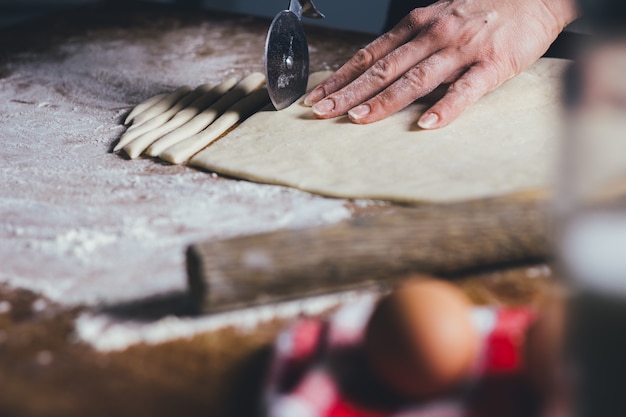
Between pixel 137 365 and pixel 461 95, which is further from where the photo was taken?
pixel 461 95

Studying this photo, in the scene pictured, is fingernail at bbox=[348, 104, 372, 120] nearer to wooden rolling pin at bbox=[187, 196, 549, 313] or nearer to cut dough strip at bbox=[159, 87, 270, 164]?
cut dough strip at bbox=[159, 87, 270, 164]

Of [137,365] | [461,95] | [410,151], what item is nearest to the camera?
[137,365]

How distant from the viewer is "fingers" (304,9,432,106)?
188 cm

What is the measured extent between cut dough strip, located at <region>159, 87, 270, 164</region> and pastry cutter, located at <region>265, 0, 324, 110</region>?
0.11 metres

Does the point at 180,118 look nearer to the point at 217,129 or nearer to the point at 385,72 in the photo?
the point at 217,129

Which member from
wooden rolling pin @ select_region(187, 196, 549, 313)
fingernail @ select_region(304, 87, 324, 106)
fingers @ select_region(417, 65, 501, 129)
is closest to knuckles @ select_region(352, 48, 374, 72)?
fingernail @ select_region(304, 87, 324, 106)

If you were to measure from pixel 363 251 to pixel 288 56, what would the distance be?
3.23ft

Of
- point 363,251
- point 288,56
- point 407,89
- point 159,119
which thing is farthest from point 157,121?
point 363,251

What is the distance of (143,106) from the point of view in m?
2.00

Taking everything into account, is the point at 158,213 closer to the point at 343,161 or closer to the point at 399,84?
the point at 343,161

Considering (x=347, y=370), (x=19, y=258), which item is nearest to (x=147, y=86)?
(x=19, y=258)

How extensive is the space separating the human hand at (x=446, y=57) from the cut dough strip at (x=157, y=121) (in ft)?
1.20

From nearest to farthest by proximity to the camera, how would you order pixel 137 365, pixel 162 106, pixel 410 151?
1. pixel 137 365
2. pixel 410 151
3. pixel 162 106

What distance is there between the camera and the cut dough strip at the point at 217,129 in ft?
5.39
